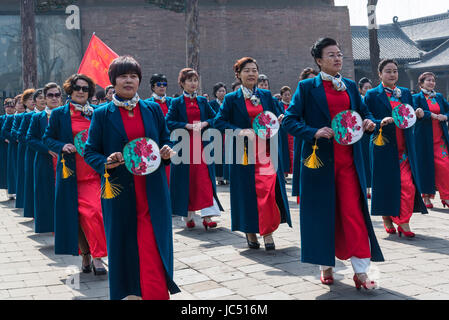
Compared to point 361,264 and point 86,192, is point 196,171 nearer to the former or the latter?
point 86,192

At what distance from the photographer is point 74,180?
5777 mm

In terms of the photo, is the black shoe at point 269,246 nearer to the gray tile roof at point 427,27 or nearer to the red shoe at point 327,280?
the red shoe at point 327,280

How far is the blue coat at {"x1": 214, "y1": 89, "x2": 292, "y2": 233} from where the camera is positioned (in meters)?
6.31

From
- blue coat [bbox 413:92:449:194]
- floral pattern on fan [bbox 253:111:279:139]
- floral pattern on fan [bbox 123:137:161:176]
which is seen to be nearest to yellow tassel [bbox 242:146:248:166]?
floral pattern on fan [bbox 253:111:279:139]

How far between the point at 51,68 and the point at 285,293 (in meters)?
21.2

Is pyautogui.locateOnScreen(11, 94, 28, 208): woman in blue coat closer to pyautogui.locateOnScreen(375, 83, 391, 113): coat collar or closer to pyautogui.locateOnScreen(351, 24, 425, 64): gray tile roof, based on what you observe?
pyautogui.locateOnScreen(375, 83, 391, 113): coat collar

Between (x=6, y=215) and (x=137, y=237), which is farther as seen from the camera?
(x=6, y=215)

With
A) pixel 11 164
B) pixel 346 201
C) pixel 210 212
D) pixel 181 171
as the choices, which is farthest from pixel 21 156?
pixel 346 201

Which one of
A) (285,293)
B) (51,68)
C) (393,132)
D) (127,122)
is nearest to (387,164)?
(393,132)

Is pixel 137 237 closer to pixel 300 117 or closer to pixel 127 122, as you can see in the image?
pixel 127 122

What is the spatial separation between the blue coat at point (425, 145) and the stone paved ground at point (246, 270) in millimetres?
1050

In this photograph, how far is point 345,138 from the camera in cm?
460

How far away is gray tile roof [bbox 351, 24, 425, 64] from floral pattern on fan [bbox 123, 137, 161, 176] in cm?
2946

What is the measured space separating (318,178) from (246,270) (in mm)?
1252
